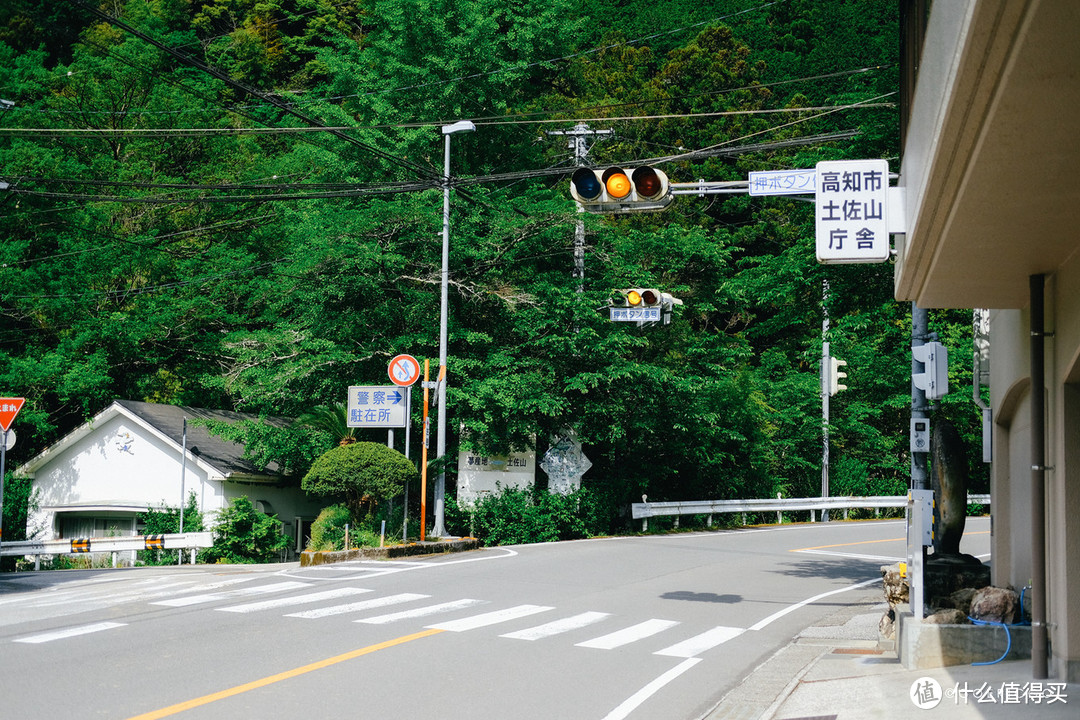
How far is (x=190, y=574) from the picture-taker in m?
18.8

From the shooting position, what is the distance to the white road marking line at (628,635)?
11.6m

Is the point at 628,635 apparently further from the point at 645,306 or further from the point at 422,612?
the point at 645,306

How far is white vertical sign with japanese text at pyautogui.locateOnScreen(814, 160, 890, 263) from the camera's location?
10.7 metres

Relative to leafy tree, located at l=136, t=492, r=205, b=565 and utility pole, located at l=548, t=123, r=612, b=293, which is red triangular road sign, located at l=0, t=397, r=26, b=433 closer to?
leafy tree, located at l=136, t=492, r=205, b=565

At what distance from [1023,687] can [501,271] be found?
21434mm

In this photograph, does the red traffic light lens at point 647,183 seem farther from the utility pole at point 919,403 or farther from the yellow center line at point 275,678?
the yellow center line at point 275,678

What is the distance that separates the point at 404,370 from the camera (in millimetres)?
22641

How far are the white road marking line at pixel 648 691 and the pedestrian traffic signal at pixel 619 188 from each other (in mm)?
4855

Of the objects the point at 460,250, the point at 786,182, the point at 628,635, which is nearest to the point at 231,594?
the point at 628,635

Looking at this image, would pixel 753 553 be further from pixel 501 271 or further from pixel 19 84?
pixel 19 84

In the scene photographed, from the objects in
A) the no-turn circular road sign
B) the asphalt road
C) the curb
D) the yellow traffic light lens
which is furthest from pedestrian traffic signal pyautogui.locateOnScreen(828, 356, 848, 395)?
the yellow traffic light lens

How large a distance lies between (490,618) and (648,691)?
399 cm

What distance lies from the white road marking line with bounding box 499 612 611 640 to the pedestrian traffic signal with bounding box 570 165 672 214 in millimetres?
4930

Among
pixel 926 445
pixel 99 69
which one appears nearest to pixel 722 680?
pixel 926 445
